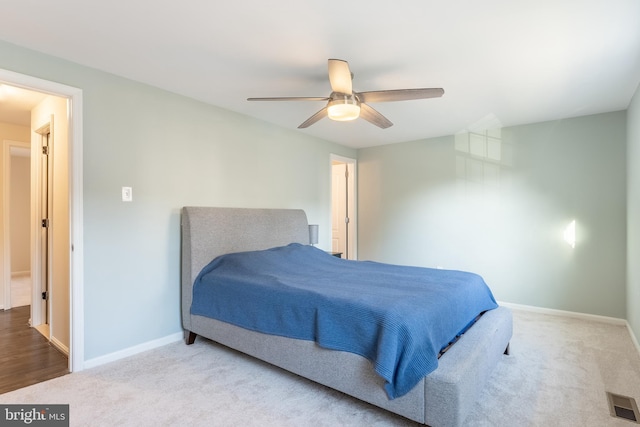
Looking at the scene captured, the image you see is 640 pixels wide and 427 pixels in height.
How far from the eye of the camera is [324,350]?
2082mm

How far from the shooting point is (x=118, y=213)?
2762 millimetres

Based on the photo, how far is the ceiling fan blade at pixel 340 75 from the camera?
2061 mm

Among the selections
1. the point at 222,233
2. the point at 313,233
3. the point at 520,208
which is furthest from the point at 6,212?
the point at 520,208

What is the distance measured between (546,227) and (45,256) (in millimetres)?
5885

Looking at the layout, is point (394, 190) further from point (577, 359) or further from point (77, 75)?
point (77, 75)

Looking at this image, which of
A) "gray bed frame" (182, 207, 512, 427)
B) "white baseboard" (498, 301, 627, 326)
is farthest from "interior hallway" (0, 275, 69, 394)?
"white baseboard" (498, 301, 627, 326)

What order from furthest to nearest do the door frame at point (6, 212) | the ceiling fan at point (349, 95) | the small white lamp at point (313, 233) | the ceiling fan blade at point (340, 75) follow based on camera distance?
the small white lamp at point (313, 233) < the door frame at point (6, 212) < the ceiling fan at point (349, 95) < the ceiling fan blade at point (340, 75)

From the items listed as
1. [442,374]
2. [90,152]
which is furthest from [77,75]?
[442,374]

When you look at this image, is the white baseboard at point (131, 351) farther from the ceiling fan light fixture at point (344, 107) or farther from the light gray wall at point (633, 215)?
the light gray wall at point (633, 215)

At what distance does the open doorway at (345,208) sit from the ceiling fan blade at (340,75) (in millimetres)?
3089

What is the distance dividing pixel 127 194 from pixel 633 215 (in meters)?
4.65

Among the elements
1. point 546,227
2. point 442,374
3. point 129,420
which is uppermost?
point 546,227

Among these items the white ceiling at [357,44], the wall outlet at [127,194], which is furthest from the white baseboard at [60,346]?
the white ceiling at [357,44]

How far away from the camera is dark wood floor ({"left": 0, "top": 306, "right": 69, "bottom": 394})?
2.41 meters
